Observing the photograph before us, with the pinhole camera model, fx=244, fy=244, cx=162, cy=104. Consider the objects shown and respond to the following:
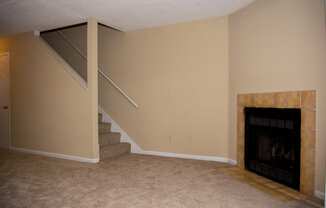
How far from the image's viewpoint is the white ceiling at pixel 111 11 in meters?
3.39

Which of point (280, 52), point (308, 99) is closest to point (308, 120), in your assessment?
point (308, 99)

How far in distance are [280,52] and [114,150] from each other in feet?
10.5

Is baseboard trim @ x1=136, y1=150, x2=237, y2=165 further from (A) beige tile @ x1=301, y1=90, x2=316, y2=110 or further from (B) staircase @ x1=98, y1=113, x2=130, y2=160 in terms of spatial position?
(A) beige tile @ x1=301, y1=90, x2=316, y2=110

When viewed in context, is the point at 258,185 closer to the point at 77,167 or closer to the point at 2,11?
the point at 77,167

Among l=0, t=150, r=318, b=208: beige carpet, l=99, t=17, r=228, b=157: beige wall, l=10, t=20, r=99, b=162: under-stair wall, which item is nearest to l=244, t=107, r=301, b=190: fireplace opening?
l=0, t=150, r=318, b=208: beige carpet

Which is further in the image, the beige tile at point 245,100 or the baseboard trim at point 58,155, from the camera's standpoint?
the baseboard trim at point 58,155

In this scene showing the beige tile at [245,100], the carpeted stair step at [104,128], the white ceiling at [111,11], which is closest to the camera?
the white ceiling at [111,11]

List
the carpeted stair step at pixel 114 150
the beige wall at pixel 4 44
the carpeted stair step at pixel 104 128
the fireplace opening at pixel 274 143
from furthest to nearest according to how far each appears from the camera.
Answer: the beige wall at pixel 4 44
the carpeted stair step at pixel 104 128
the carpeted stair step at pixel 114 150
the fireplace opening at pixel 274 143

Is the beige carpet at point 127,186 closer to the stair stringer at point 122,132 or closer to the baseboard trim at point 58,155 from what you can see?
the baseboard trim at point 58,155

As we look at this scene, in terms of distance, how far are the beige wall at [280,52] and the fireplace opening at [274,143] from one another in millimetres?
268

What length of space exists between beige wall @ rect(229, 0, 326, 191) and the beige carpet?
0.77m

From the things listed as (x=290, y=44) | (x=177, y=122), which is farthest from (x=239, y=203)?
(x=177, y=122)

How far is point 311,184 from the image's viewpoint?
260 cm

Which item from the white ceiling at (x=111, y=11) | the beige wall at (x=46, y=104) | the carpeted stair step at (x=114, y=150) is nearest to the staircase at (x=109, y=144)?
the carpeted stair step at (x=114, y=150)
